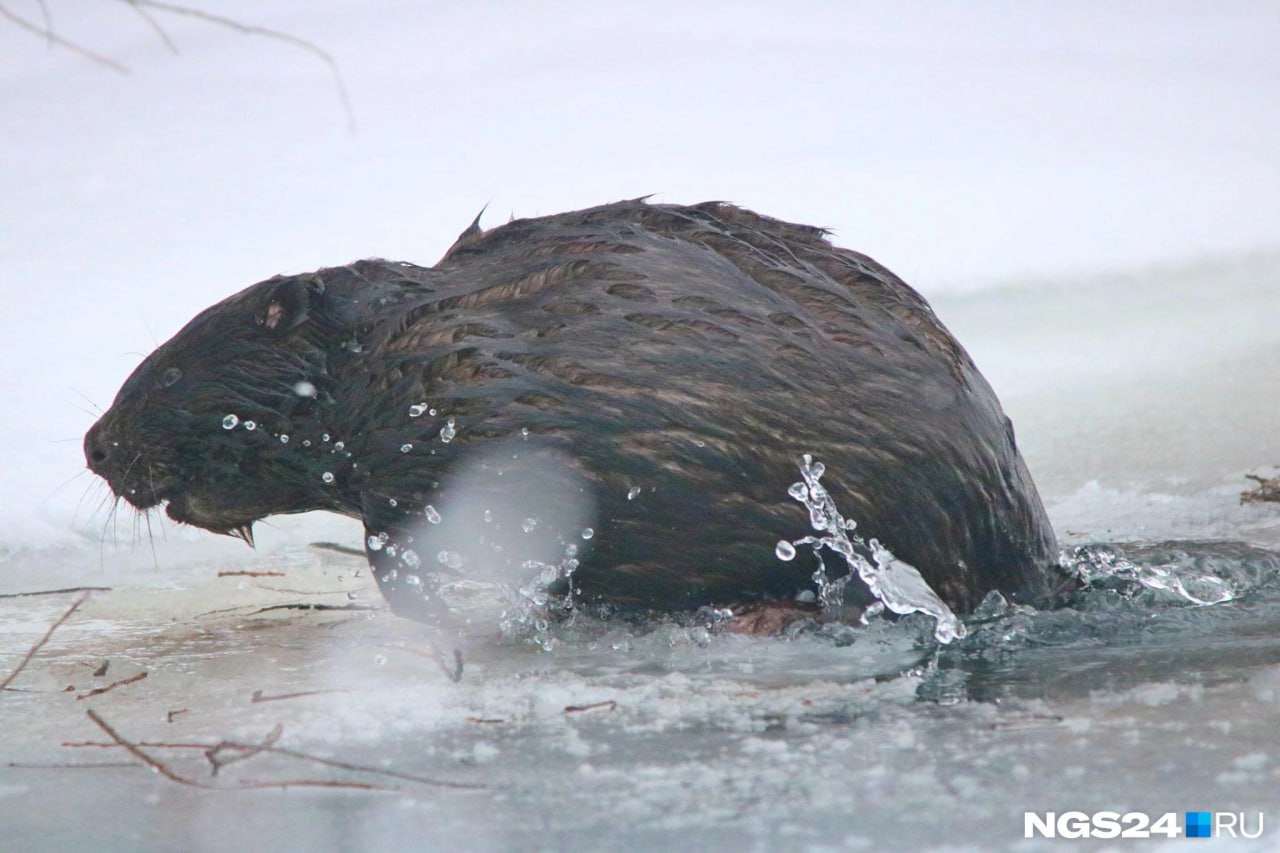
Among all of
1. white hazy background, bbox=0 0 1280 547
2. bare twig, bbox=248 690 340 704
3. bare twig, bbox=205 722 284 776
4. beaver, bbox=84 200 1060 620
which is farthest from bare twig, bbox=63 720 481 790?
white hazy background, bbox=0 0 1280 547

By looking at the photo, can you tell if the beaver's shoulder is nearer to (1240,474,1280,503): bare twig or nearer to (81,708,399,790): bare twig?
(81,708,399,790): bare twig

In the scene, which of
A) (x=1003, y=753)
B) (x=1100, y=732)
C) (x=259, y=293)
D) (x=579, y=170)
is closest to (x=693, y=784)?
(x=1003, y=753)

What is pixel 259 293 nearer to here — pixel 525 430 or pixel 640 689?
pixel 525 430

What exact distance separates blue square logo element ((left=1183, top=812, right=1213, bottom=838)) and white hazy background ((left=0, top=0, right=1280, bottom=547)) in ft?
13.8

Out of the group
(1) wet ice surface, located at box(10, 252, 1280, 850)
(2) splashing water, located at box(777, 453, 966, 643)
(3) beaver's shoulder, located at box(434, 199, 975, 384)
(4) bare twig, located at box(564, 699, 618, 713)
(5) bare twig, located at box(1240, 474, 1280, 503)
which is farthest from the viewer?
(5) bare twig, located at box(1240, 474, 1280, 503)

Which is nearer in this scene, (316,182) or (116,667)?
(116,667)

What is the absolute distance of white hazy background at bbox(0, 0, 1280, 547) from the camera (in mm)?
6496

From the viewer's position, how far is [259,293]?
349cm

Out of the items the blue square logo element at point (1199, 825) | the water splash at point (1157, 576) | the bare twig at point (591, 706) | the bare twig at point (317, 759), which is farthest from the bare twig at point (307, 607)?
the blue square logo element at point (1199, 825)

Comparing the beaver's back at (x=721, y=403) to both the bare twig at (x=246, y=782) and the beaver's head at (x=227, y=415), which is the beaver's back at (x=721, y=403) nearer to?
the beaver's head at (x=227, y=415)

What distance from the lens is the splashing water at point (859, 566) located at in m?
2.98

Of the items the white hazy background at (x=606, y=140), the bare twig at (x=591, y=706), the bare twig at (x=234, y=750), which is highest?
the white hazy background at (x=606, y=140)

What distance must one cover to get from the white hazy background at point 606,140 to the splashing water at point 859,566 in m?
3.07

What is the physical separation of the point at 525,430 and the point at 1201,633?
1.43 metres
